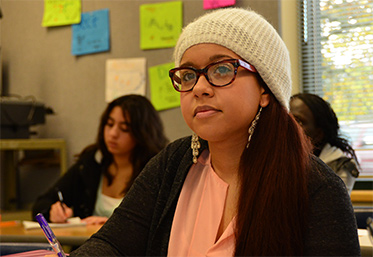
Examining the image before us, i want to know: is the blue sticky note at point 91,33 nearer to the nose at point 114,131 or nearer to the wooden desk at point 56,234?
the nose at point 114,131

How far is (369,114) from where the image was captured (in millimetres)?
Result: 2367

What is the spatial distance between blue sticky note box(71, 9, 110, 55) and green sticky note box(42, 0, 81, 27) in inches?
2.0

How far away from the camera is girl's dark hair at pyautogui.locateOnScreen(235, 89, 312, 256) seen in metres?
0.93

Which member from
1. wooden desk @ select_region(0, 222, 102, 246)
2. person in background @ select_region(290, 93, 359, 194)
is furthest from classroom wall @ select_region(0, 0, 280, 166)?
wooden desk @ select_region(0, 222, 102, 246)

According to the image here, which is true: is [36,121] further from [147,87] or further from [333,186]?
[333,186]

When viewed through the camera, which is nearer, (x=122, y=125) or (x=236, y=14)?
(x=236, y=14)

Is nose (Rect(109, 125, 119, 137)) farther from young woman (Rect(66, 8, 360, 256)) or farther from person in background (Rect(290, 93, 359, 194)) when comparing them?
young woman (Rect(66, 8, 360, 256))

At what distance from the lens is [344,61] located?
2.41 m

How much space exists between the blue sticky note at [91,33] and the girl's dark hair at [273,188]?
206 cm

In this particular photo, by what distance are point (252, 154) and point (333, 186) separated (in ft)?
0.61

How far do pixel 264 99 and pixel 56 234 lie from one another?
Result: 1004 millimetres

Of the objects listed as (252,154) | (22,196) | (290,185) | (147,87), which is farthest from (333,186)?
(22,196)

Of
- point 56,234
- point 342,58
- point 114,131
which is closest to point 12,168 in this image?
point 114,131

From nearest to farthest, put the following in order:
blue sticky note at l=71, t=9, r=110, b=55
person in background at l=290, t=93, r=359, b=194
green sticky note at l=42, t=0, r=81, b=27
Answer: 1. person in background at l=290, t=93, r=359, b=194
2. blue sticky note at l=71, t=9, r=110, b=55
3. green sticky note at l=42, t=0, r=81, b=27
